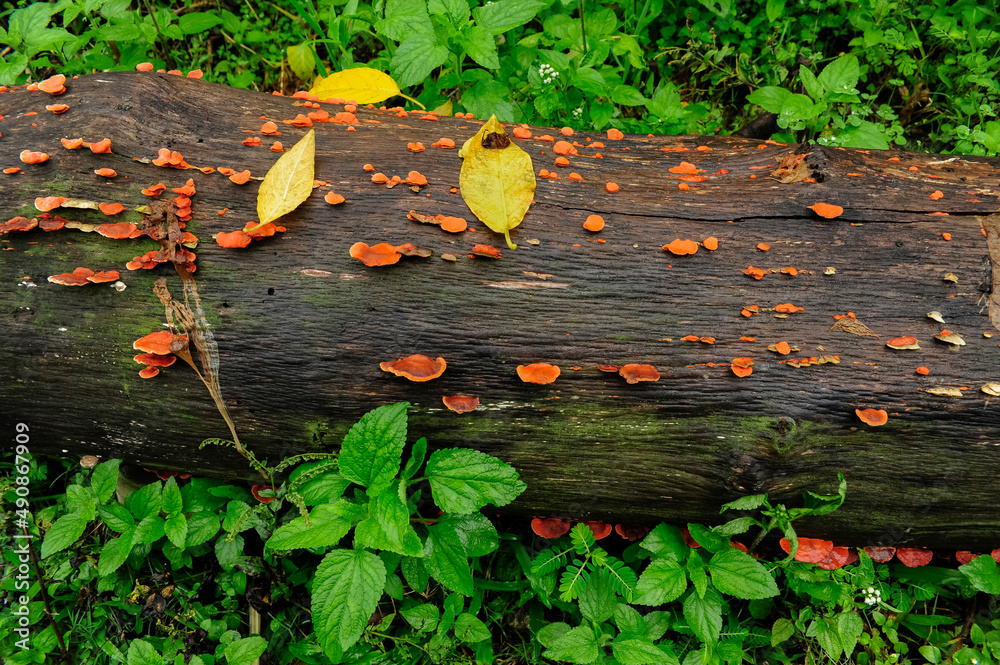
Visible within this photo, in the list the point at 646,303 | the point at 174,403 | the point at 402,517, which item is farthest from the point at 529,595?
the point at 174,403

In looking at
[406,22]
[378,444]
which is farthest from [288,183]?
[406,22]

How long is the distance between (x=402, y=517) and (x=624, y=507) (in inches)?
36.6

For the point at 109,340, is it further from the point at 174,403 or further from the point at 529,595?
the point at 529,595

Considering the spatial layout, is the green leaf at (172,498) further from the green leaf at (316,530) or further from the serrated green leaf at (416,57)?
the serrated green leaf at (416,57)

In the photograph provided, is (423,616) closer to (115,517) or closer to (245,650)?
(245,650)

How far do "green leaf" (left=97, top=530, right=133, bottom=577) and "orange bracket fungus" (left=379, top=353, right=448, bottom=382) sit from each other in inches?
60.8

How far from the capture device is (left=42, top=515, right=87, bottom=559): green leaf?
264cm

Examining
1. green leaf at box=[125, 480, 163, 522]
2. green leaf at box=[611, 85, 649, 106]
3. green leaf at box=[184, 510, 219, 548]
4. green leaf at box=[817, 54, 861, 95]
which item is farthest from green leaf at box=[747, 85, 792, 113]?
green leaf at box=[125, 480, 163, 522]

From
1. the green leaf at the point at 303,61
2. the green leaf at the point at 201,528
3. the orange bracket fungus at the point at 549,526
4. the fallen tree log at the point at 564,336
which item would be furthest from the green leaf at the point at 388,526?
the green leaf at the point at 303,61

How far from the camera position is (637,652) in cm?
239

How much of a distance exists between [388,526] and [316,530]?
0.31 meters

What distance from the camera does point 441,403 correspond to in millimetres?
2148

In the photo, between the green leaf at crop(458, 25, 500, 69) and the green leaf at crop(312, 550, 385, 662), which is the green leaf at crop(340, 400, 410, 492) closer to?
the green leaf at crop(312, 550, 385, 662)

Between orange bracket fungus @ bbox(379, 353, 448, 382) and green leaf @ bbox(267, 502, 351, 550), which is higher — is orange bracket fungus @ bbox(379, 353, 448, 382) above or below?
above
